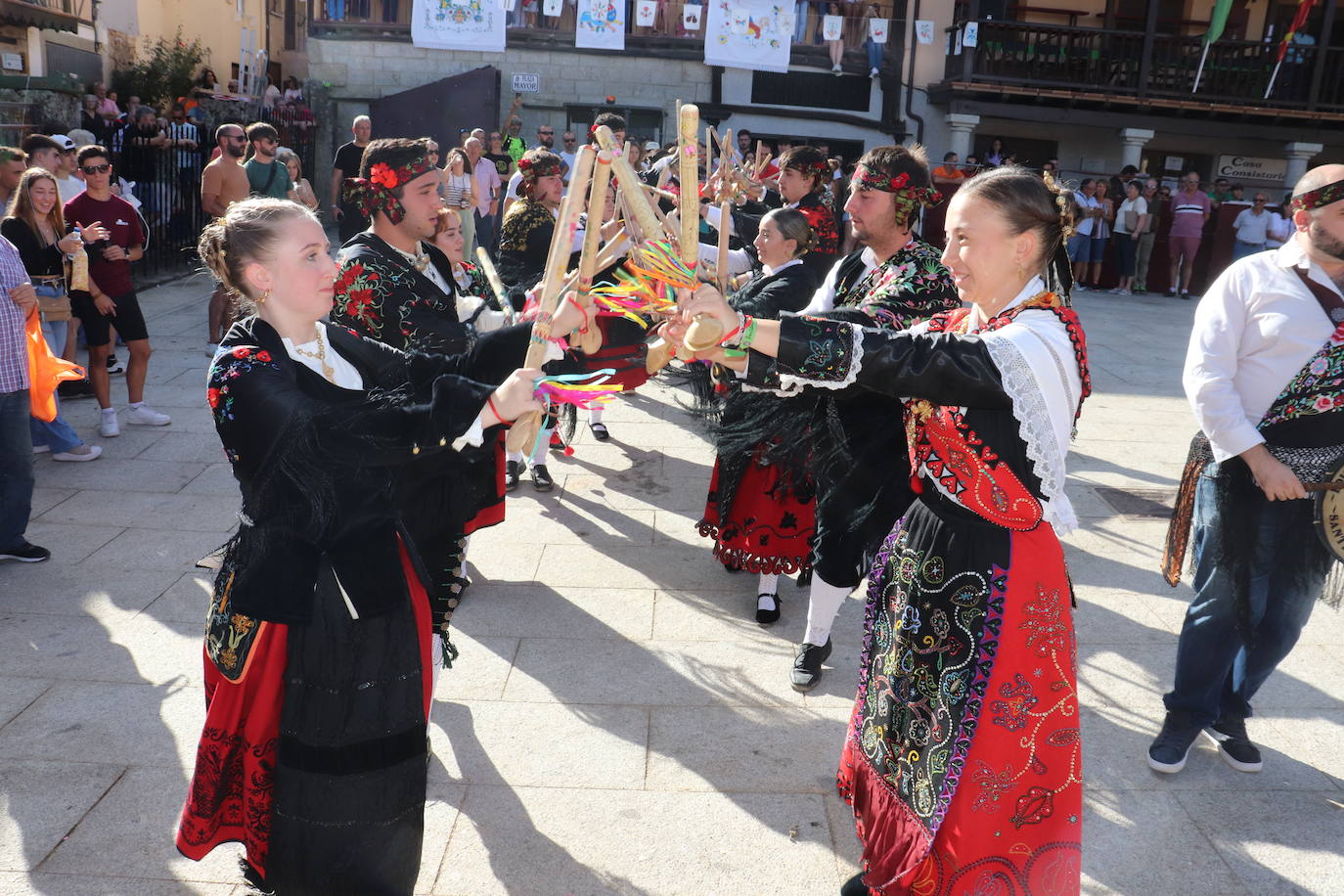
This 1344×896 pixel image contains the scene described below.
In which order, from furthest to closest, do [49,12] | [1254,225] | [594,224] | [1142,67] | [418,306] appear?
1. [1142,67]
2. [1254,225]
3. [49,12]
4. [418,306]
5. [594,224]

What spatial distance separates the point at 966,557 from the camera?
2369 millimetres

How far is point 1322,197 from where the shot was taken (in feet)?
10.0

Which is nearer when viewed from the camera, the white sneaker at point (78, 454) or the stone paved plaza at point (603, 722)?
the stone paved plaza at point (603, 722)

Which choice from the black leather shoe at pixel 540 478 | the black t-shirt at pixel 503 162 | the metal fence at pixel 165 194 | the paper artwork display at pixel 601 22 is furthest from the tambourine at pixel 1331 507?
the paper artwork display at pixel 601 22

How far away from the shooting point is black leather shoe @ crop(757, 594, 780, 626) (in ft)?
15.0

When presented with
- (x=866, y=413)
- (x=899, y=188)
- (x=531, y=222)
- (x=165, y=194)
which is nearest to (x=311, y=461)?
(x=866, y=413)

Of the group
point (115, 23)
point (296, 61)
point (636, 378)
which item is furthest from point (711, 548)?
point (296, 61)

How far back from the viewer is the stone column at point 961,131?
20.0 metres

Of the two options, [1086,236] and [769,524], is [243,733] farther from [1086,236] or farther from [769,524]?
[1086,236]

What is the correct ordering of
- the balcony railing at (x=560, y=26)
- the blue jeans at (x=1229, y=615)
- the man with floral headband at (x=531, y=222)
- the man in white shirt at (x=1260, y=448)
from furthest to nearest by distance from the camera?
the balcony railing at (x=560, y=26) < the man with floral headband at (x=531, y=222) < the blue jeans at (x=1229, y=615) < the man in white shirt at (x=1260, y=448)

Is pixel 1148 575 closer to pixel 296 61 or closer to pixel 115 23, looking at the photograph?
pixel 115 23

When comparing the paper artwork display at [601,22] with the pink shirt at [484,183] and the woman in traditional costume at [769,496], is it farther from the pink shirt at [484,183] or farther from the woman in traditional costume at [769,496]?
the woman in traditional costume at [769,496]

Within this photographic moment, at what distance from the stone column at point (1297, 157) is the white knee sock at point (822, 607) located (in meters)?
20.6

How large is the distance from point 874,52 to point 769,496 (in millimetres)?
17558
